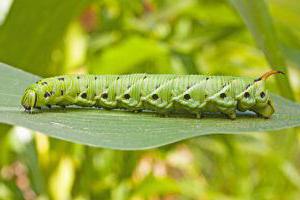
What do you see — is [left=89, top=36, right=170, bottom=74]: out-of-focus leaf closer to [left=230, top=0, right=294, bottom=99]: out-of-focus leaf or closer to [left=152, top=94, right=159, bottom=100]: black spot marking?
[left=152, top=94, right=159, bottom=100]: black spot marking

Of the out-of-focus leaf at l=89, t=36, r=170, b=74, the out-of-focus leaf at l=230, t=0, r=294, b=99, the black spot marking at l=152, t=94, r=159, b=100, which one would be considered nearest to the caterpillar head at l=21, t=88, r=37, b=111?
the black spot marking at l=152, t=94, r=159, b=100

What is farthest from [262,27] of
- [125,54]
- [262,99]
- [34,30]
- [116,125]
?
[125,54]

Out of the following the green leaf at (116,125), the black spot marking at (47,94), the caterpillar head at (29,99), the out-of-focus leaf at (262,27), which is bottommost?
the green leaf at (116,125)

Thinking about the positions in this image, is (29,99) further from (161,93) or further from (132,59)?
(132,59)

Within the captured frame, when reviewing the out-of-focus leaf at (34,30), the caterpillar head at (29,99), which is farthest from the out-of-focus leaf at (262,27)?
the out-of-focus leaf at (34,30)

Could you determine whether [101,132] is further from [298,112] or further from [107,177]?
[107,177]

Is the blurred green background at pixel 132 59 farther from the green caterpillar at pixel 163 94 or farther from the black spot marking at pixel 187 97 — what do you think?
the black spot marking at pixel 187 97
